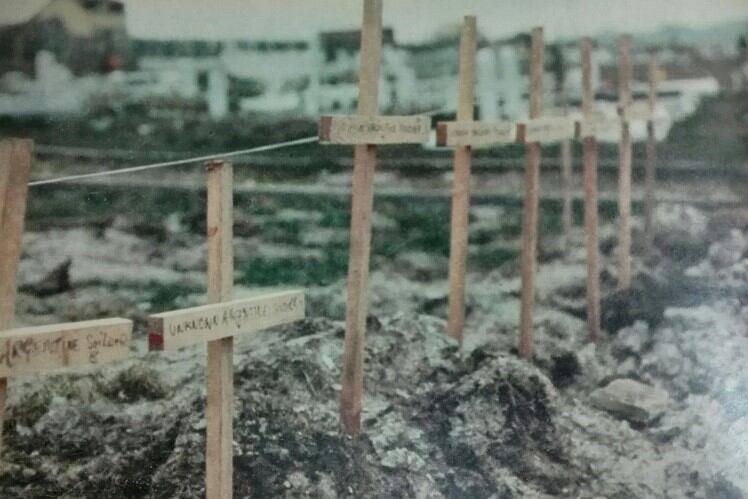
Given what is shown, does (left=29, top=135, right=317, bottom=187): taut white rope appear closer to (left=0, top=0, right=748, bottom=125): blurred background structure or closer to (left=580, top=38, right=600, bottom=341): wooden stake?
(left=0, top=0, right=748, bottom=125): blurred background structure

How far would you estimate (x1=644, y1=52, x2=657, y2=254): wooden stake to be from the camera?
365 cm

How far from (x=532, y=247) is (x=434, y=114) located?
633 mm

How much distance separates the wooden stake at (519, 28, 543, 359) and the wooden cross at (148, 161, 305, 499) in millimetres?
1234

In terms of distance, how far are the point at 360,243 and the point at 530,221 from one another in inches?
31.4

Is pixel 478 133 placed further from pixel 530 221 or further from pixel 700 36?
pixel 700 36

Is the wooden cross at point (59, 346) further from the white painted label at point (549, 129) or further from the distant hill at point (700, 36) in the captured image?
the distant hill at point (700, 36)

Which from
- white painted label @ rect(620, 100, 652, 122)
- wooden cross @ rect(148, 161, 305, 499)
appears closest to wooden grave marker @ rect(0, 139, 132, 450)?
wooden cross @ rect(148, 161, 305, 499)

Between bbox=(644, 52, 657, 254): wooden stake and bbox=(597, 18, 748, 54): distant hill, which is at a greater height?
bbox=(597, 18, 748, 54): distant hill

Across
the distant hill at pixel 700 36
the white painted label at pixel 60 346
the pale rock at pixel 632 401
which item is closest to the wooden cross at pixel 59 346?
the white painted label at pixel 60 346

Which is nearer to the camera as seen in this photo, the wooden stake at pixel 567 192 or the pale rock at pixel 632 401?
the pale rock at pixel 632 401

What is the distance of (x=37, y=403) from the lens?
2785mm

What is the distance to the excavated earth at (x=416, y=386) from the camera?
2824mm

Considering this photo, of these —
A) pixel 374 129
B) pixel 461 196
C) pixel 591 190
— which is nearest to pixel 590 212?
pixel 591 190

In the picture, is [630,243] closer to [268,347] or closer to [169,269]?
[268,347]
